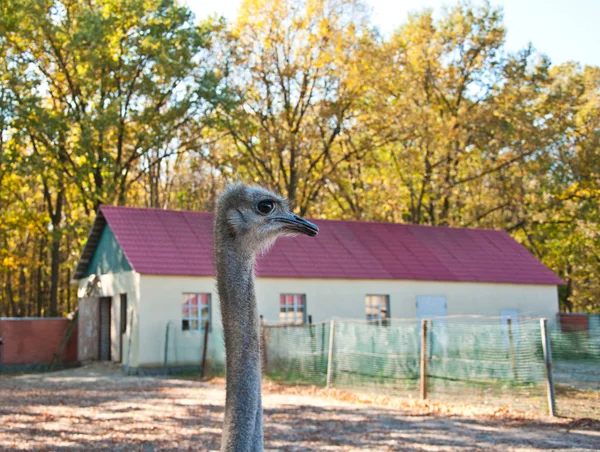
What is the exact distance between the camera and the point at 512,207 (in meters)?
39.3

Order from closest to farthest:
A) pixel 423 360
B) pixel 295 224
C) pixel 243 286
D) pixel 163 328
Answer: pixel 243 286, pixel 295 224, pixel 423 360, pixel 163 328

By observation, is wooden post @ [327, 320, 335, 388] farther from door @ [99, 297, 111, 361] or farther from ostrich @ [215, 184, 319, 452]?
ostrich @ [215, 184, 319, 452]

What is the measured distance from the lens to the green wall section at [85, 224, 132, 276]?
24.6 meters

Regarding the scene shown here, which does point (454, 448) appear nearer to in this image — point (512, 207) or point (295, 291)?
point (295, 291)

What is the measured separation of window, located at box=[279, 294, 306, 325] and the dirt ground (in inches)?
277

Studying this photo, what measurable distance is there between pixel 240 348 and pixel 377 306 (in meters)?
23.4

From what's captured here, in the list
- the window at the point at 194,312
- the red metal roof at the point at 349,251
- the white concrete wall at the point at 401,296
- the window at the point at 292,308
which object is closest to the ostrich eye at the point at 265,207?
→ the red metal roof at the point at 349,251

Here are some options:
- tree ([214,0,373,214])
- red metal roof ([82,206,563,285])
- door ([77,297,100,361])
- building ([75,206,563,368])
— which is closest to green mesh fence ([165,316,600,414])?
building ([75,206,563,368])

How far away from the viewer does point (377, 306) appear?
27.2 meters

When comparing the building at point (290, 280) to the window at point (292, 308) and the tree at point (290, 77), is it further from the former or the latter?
the tree at point (290, 77)

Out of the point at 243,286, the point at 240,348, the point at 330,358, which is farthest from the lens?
the point at 330,358

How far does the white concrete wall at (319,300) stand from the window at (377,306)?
0.59 ft

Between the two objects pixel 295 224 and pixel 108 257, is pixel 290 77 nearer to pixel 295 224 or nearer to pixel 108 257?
pixel 108 257

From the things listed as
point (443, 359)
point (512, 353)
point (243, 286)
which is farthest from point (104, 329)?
point (243, 286)
